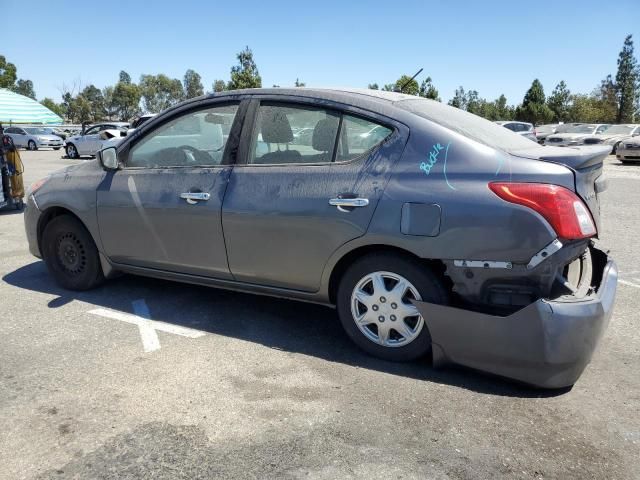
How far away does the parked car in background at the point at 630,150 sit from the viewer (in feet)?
62.7

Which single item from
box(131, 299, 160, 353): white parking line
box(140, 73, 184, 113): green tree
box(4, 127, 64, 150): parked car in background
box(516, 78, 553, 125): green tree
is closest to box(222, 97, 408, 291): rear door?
box(131, 299, 160, 353): white parking line

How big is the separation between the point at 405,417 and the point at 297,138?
6.32 feet

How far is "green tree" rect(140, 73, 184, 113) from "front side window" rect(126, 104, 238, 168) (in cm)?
10528

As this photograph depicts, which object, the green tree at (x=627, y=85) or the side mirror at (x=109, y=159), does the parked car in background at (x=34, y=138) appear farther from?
the green tree at (x=627, y=85)

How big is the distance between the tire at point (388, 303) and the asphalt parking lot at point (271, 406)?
129 mm

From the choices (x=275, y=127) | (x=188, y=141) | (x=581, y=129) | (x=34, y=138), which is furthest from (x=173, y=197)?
(x=34, y=138)

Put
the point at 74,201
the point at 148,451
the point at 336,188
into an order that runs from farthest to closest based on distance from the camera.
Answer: the point at 74,201 < the point at 336,188 < the point at 148,451

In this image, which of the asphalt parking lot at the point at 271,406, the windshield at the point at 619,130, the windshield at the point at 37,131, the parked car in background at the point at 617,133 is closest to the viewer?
the asphalt parking lot at the point at 271,406

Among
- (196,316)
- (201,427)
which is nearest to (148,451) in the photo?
(201,427)

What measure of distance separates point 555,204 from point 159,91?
112082 mm

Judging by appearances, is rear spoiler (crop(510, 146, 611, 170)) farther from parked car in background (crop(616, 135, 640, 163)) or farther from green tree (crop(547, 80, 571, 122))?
green tree (crop(547, 80, 571, 122))

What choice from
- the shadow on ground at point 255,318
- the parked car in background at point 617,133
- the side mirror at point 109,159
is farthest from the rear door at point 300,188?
the parked car in background at point 617,133

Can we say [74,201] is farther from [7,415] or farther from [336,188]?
[336,188]

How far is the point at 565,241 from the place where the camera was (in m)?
2.77
